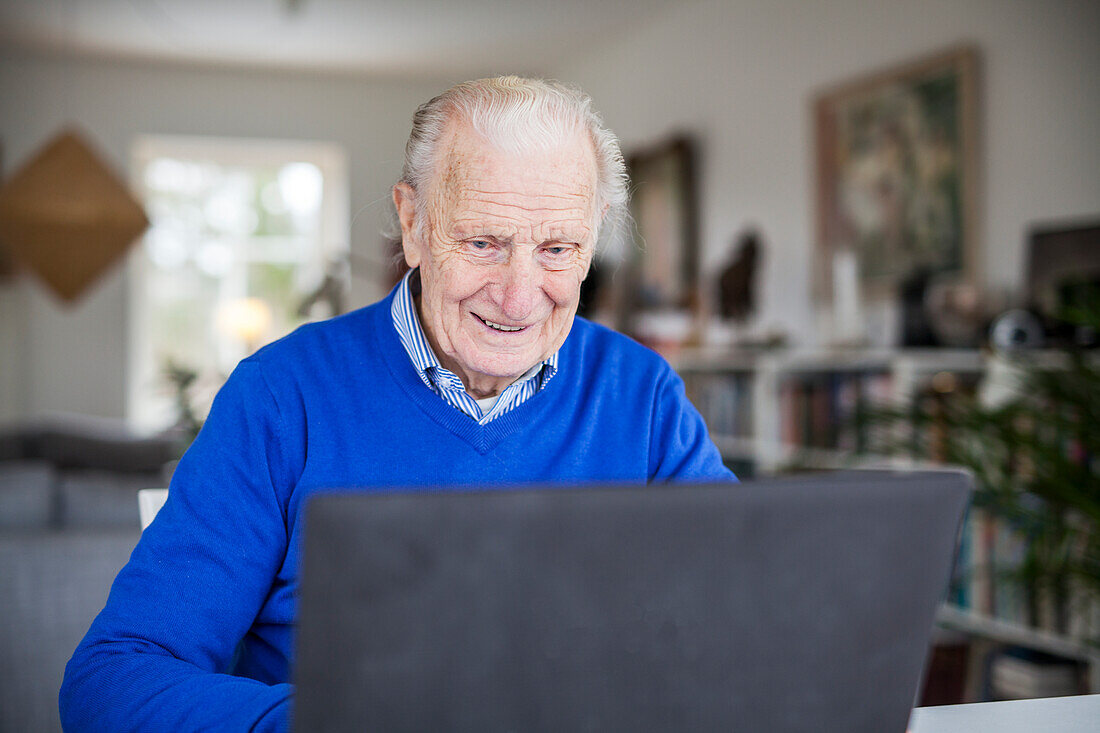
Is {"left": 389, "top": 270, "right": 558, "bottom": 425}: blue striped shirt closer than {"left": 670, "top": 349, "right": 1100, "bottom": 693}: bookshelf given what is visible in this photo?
Yes

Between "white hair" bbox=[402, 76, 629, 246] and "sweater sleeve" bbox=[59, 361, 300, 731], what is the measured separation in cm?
29

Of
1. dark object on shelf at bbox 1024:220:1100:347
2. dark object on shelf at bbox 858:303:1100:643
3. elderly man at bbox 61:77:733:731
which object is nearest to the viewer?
elderly man at bbox 61:77:733:731

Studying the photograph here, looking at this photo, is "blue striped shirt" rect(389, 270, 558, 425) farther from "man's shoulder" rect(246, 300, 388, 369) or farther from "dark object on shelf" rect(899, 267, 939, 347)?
"dark object on shelf" rect(899, 267, 939, 347)

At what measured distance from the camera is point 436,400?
3.66 feet

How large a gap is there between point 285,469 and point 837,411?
2.89 m

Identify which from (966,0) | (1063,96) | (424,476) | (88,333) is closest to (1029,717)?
(424,476)

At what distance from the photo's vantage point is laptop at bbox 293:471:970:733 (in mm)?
470

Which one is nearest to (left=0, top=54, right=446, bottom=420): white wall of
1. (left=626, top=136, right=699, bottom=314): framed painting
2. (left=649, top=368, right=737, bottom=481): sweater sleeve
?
(left=626, top=136, right=699, bottom=314): framed painting

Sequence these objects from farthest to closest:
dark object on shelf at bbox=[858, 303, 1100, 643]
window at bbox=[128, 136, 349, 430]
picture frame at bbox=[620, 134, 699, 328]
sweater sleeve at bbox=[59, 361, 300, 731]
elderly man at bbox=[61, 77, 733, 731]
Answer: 1. window at bbox=[128, 136, 349, 430]
2. picture frame at bbox=[620, 134, 699, 328]
3. dark object on shelf at bbox=[858, 303, 1100, 643]
4. elderly man at bbox=[61, 77, 733, 731]
5. sweater sleeve at bbox=[59, 361, 300, 731]

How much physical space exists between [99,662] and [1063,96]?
9.89ft

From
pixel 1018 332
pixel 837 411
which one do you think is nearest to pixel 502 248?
pixel 1018 332

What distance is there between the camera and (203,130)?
696 cm

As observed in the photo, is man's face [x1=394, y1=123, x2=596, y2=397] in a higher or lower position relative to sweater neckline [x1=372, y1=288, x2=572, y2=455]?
higher

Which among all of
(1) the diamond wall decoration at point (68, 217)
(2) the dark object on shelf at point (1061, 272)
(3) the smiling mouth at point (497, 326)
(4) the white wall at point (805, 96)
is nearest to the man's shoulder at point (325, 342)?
(3) the smiling mouth at point (497, 326)
